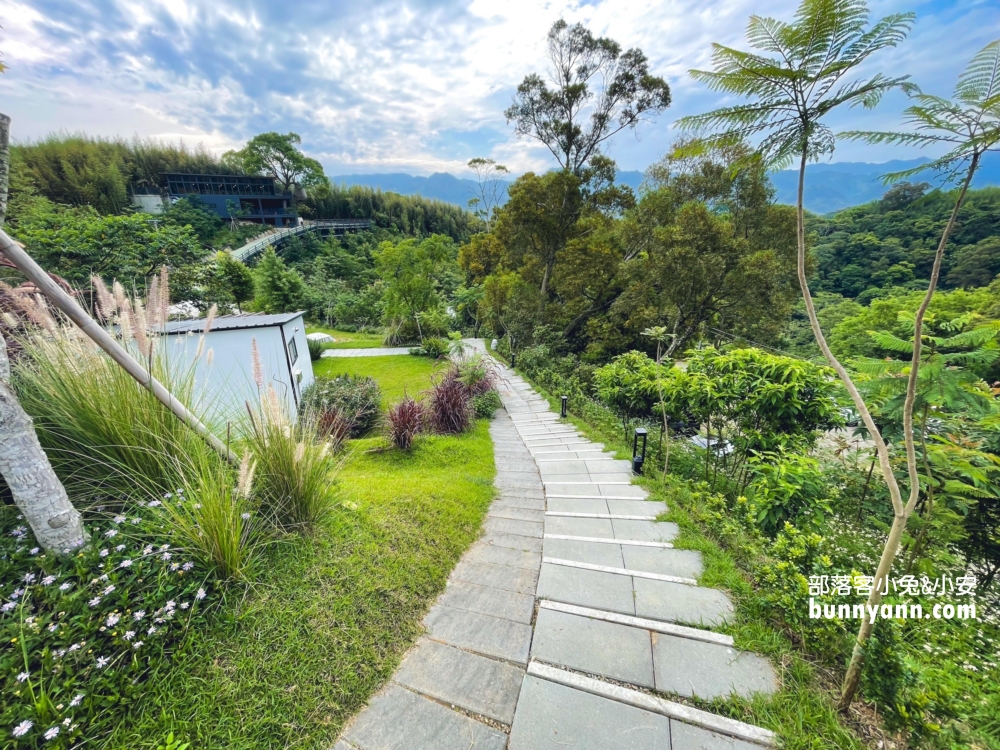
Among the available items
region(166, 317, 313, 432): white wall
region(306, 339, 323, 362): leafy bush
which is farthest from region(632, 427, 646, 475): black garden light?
region(306, 339, 323, 362): leafy bush

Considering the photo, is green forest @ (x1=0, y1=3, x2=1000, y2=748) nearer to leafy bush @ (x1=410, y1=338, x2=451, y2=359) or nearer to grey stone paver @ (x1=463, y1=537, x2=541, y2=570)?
leafy bush @ (x1=410, y1=338, x2=451, y2=359)

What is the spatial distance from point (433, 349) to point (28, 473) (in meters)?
12.5

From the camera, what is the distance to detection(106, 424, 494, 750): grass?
1401mm

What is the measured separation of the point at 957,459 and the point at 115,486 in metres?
5.17

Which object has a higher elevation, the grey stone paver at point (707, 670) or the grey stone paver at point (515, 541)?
the grey stone paver at point (707, 670)

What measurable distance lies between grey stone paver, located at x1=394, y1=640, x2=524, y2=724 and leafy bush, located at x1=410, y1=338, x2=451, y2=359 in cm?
1177

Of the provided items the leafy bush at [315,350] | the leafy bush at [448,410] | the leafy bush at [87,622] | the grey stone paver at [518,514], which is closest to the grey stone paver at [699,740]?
the grey stone paver at [518,514]

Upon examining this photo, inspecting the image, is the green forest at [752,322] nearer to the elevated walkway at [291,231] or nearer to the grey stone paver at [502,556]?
the elevated walkway at [291,231]

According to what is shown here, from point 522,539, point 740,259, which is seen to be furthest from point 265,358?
point 740,259

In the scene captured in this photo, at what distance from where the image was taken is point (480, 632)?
2061 millimetres

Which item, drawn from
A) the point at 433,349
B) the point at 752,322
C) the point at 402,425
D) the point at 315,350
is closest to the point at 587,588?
the point at 402,425

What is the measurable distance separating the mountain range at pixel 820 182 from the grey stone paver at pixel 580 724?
6.76ft

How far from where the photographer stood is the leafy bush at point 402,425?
5.45 m

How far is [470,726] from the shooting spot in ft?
5.16
